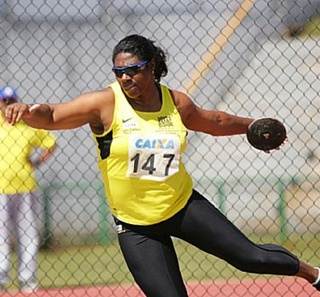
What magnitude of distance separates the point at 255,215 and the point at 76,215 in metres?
1.70

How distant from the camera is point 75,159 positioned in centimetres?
1073

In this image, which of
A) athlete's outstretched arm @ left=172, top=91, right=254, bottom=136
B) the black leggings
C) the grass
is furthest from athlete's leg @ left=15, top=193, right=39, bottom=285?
the black leggings

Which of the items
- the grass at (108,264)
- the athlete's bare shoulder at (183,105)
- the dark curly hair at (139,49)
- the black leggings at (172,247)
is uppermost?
the dark curly hair at (139,49)

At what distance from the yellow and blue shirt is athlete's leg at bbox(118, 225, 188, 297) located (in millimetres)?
3193

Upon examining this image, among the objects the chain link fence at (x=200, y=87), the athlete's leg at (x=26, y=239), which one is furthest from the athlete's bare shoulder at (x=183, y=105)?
the chain link fence at (x=200, y=87)

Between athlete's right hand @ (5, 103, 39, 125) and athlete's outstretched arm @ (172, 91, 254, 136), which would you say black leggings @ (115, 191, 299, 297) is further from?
athlete's right hand @ (5, 103, 39, 125)

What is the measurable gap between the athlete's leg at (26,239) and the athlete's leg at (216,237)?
3.25m

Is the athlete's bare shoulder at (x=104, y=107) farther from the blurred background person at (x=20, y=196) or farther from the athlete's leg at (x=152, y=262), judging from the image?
the blurred background person at (x=20, y=196)

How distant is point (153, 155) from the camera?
5.33 metres

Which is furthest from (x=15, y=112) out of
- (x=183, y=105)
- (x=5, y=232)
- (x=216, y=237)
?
(x=5, y=232)

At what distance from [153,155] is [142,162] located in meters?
0.06

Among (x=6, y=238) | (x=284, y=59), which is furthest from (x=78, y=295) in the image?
(x=284, y=59)

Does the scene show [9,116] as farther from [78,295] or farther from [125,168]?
[78,295]

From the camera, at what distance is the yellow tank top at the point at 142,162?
5301mm
